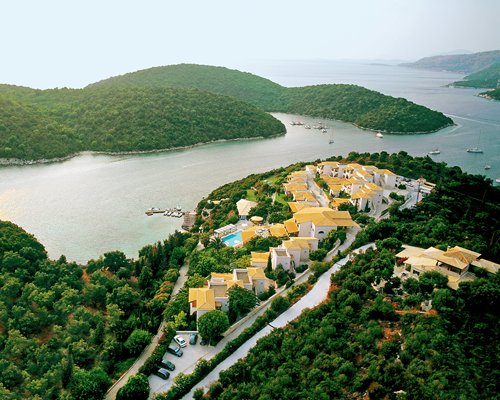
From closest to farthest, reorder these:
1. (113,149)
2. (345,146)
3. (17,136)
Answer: (17,136) → (113,149) → (345,146)

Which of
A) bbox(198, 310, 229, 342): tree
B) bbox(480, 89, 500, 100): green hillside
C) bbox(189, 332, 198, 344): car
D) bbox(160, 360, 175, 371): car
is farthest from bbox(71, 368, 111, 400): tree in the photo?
bbox(480, 89, 500, 100): green hillside

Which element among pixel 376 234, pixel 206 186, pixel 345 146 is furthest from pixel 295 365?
pixel 345 146

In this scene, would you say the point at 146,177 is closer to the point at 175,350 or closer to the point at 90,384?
the point at 175,350

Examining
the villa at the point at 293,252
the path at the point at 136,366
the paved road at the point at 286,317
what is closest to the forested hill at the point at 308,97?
the villa at the point at 293,252

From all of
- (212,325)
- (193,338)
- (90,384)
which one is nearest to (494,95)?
(212,325)

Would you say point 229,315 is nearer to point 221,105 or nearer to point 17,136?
point 17,136

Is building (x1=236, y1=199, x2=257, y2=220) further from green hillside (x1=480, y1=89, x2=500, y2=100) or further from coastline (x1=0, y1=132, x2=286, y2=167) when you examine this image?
green hillside (x1=480, y1=89, x2=500, y2=100)

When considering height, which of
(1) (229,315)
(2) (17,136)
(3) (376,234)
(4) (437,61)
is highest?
(4) (437,61)

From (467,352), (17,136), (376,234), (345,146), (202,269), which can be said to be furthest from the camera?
(345,146)
